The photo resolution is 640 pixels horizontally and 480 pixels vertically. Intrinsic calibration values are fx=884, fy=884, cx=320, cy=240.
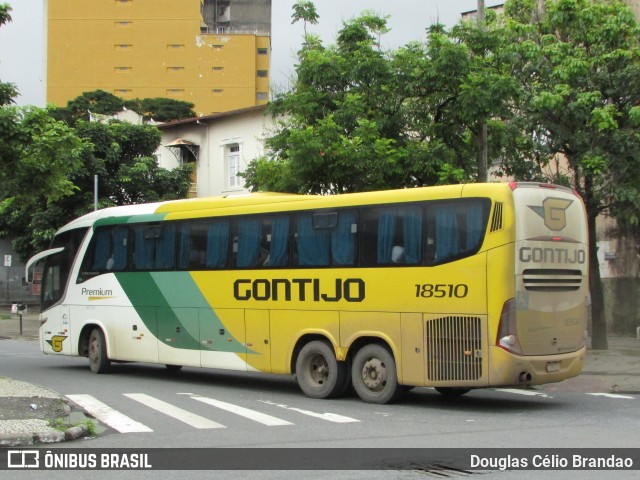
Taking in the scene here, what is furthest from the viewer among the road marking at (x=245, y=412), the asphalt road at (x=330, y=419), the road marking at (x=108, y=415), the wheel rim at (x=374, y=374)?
the wheel rim at (x=374, y=374)

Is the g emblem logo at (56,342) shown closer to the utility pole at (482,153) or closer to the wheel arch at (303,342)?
the wheel arch at (303,342)

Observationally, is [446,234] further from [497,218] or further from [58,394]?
[58,394]

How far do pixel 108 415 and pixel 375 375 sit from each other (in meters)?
4.10

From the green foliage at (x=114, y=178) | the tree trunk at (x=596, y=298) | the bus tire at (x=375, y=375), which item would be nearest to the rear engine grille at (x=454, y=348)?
the bus tire at (x=375, y=375)

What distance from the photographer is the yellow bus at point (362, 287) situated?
493 inches

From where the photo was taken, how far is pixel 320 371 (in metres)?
14.7

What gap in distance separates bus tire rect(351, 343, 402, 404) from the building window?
2902 centimetres

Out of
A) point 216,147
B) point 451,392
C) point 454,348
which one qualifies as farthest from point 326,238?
point 216,147

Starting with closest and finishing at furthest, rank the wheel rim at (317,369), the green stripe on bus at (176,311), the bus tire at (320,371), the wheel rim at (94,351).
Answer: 1. the bus tire at (320,371)
2. the wheel rim at (317,369)
3. the green stripe on bus at (176,311)
4. the wheel rim at (94,351)

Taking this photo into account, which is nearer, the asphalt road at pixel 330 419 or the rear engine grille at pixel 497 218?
the asphalt road at pixel 330 419

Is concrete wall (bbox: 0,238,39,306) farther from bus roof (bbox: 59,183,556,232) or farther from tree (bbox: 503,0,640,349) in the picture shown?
tree (bbox: 503,0,640,349)

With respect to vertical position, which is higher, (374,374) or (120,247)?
(120,247)

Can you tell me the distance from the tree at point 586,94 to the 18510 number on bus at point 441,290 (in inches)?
280

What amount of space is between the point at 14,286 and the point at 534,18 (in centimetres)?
3751
